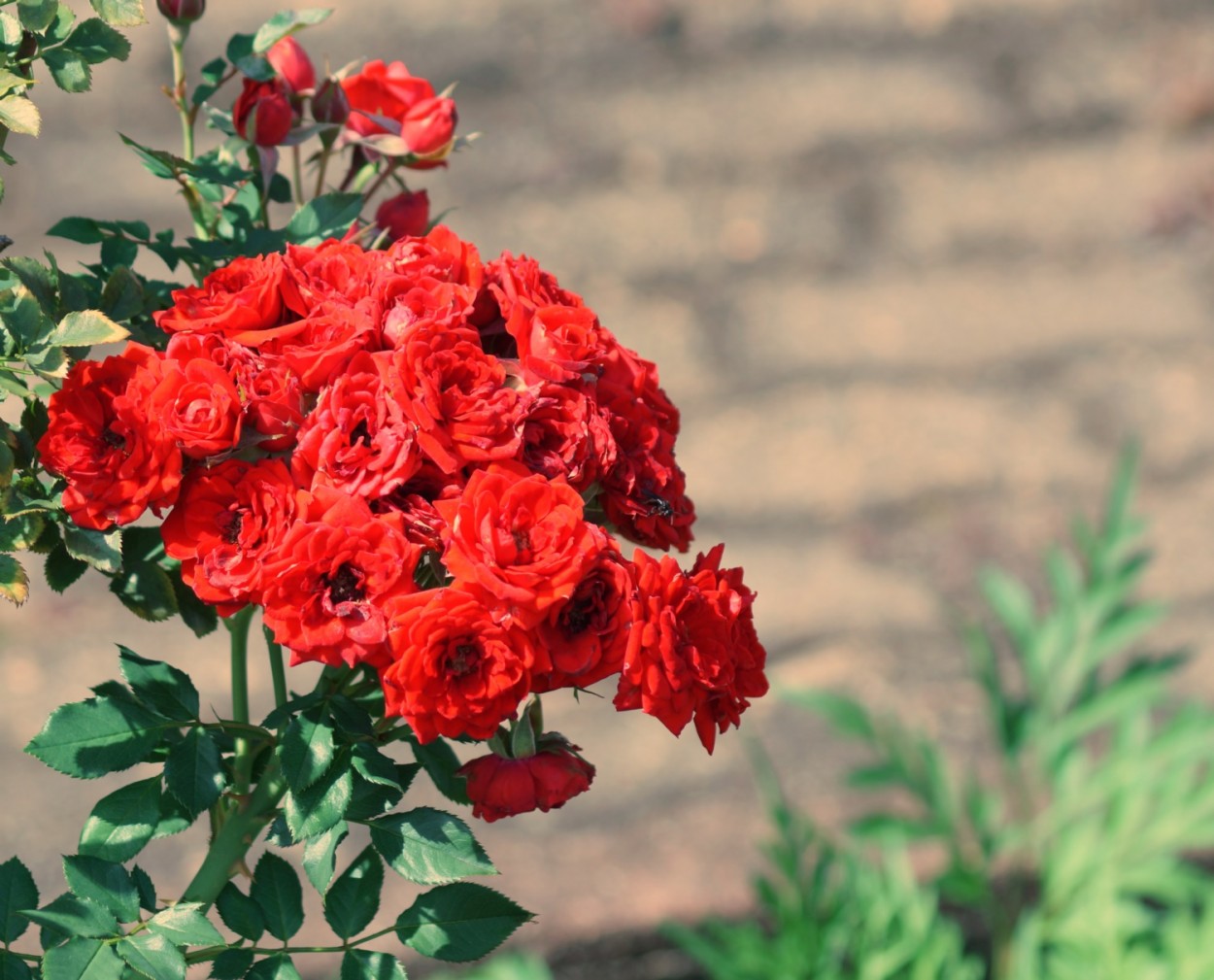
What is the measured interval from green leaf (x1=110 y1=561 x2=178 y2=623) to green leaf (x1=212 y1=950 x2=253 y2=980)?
0.15 meters

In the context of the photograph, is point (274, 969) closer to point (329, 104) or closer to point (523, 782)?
point (523, 782)

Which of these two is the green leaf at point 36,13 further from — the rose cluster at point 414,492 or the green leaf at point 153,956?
the green leaf at point 153,956

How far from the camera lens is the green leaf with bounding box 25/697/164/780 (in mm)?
581

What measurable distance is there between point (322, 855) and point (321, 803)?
0.04 meters

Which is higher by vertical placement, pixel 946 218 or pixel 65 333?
pixel 946 218

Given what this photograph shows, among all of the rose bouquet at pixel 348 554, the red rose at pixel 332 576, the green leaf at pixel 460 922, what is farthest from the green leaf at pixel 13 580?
the green leaf at pixel 460 922

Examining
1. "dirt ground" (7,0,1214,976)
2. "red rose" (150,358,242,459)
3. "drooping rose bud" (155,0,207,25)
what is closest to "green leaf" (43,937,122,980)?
"red rose" (150,358,242,459)

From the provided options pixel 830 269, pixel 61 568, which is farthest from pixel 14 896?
pixel 830 269

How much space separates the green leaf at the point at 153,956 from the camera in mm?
553

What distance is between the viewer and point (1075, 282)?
2395mm

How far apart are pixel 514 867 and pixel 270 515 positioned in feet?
4.39

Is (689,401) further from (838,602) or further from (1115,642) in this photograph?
(1115,642)

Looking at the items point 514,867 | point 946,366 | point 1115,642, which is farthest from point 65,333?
point 946,366

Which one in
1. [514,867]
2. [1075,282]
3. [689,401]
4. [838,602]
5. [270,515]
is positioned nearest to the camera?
[270,515]
